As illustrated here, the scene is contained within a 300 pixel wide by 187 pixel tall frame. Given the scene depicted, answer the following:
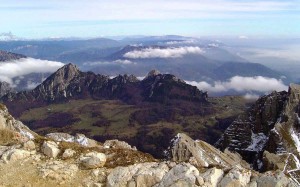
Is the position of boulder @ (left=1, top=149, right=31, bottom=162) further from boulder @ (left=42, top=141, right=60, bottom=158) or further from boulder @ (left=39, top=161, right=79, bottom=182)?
boulder @ (left=39, top=161, right=79, bottom=182)

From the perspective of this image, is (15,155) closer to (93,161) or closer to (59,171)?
(59,171)

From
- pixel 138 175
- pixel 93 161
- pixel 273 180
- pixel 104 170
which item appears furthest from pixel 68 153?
pixel 273 180

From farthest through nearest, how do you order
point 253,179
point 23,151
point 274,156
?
point 274,156 < point 23,151 < point 253,179

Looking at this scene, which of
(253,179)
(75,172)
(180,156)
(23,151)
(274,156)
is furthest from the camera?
(274,156)

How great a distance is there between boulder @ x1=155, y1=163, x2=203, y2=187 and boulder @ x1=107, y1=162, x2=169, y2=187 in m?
0.61

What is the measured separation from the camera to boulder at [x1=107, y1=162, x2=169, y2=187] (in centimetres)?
3734

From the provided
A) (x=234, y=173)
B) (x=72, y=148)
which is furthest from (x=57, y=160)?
(x=234, y=173)

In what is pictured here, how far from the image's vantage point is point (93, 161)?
40.6m

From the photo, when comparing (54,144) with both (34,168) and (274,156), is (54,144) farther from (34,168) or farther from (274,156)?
(274,156)

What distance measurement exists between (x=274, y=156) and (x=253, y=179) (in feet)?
510

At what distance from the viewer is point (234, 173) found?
36656 millimetres

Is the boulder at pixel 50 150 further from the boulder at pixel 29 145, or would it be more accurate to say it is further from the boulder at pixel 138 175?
the boulder at pixel 138 175

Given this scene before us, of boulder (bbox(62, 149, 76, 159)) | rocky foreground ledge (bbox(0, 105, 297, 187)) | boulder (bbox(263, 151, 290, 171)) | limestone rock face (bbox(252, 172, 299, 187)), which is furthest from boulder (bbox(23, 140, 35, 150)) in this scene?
boulder (bbox(263, 151, 290, 171))

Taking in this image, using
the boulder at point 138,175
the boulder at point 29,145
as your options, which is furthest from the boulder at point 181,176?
the boulder at point 29,145
